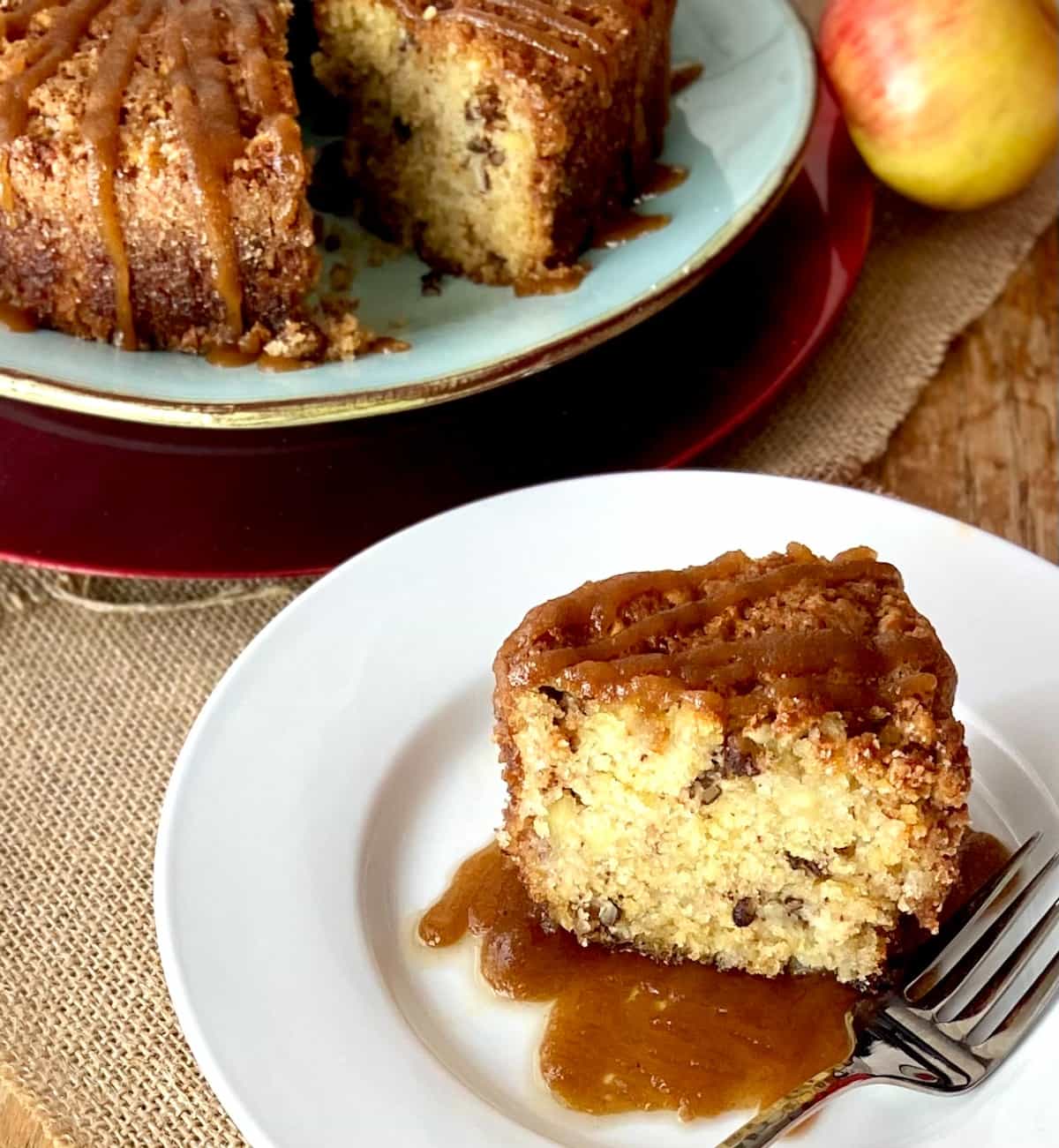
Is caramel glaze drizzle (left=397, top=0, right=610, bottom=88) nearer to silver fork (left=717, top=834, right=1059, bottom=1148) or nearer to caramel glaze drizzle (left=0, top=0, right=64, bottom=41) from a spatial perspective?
caramel glaze drizzle (left=0, top=0, right=64, bottom=41)

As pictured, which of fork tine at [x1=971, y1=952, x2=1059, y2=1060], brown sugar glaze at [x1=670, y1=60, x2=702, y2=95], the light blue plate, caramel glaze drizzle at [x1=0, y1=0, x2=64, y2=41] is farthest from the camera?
brown sugar glaze at [x1=670, y1=60, x2=702, y2=95]

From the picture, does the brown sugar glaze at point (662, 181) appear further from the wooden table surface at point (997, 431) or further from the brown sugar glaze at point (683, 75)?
the wooden table surface at point (997, 431)

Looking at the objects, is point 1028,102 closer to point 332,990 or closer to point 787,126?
point 787,126

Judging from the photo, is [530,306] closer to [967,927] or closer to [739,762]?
[739,762]

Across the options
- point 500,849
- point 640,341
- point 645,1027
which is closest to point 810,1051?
point 645,1027

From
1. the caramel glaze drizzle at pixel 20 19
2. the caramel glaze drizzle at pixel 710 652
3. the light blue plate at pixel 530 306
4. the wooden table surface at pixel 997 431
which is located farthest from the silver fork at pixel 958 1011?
the caramel glaze drizzle at pixel 20 19

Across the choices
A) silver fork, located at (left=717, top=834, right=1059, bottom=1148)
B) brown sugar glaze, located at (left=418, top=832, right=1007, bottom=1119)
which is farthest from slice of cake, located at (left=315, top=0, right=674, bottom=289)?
silver fork, located at (left=717, top=834, right=1059, bottom=1148)

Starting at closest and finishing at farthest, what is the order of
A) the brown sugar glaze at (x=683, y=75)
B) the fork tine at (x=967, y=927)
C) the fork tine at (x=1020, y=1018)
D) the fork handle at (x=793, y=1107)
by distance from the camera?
the fork handle at (x=793, y=1107), the fork tine at (x=1020, y=1018), the fork tine at (x=967, y=927), the brown sugar glaze at (x=683, y=75)
